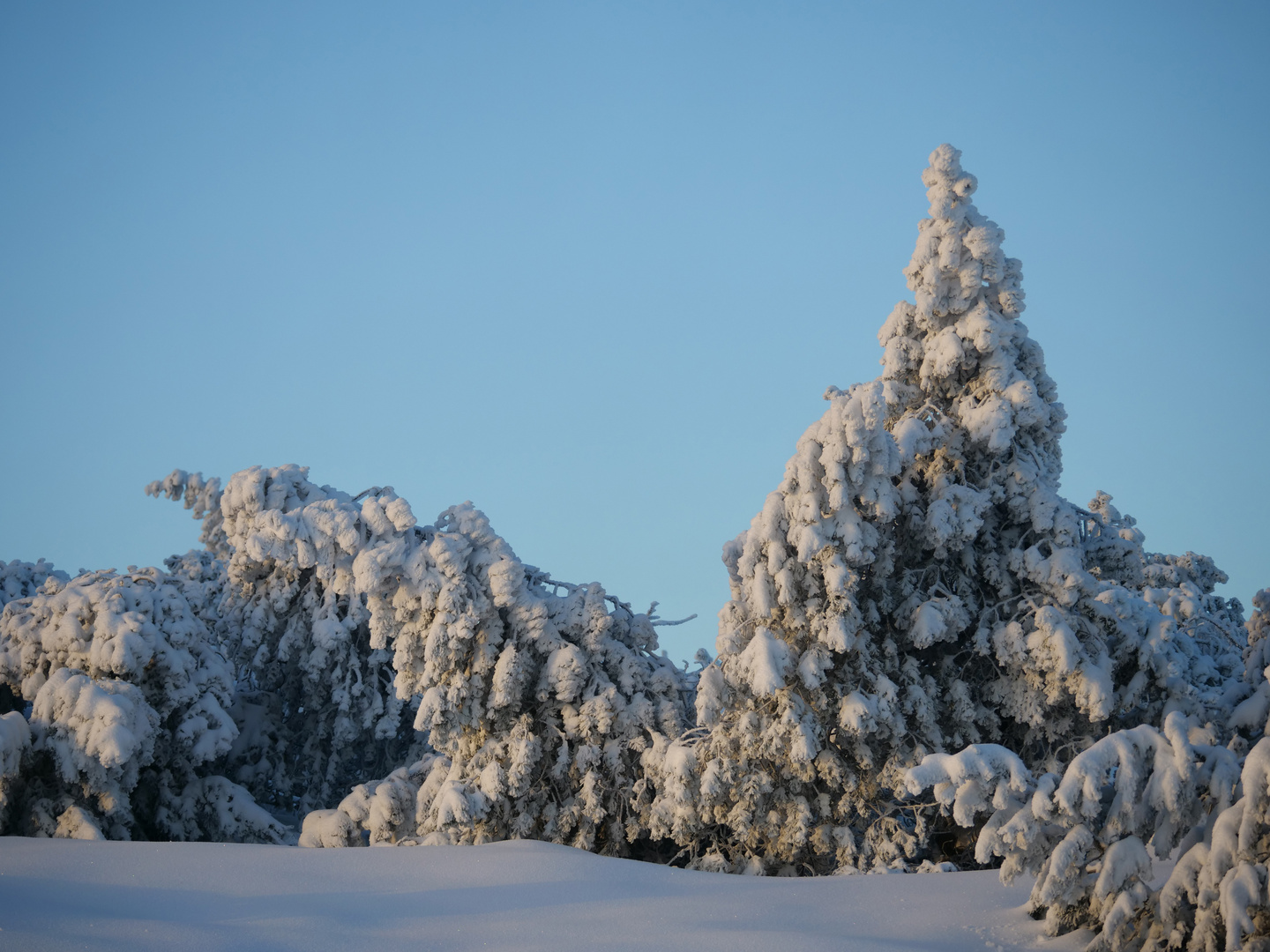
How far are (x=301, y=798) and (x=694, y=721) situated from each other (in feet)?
24.8

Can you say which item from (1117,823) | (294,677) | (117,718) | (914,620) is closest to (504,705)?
(117,718)

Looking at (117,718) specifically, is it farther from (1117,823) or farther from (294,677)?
(1117,823)

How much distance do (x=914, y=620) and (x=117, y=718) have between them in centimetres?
869

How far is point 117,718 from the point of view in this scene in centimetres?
1168

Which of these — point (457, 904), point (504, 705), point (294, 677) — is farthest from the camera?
point (294, 677)

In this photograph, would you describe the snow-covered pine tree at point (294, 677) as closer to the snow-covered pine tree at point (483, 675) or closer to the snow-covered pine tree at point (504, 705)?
the snow-covered pine tree at point (483, 675)

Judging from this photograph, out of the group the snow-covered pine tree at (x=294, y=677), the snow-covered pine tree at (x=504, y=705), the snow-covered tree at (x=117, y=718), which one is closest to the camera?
the snow-covered tree at (x=117, y=718)

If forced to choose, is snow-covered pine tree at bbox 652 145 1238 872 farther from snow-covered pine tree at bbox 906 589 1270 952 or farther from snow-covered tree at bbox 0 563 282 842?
snow-covered tree at bbox 0 563 282 842

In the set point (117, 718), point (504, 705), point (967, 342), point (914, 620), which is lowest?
point (117, 718)

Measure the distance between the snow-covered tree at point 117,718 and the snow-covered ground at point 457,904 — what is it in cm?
264

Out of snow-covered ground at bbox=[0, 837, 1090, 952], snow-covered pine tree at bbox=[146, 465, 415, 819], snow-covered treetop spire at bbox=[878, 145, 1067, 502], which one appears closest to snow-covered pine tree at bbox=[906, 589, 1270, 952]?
snow-covered ground at bbox=[0, 837, 1090, 952]

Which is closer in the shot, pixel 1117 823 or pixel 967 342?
pixel 1117 823

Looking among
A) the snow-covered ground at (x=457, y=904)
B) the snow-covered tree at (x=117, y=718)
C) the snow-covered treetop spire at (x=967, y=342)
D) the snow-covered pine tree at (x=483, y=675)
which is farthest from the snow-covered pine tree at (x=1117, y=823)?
the snow-covered tree at (x=117, y=718)

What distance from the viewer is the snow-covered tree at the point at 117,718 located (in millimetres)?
11742
